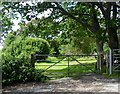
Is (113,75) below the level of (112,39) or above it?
below

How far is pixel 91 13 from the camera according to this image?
1362 centimetres

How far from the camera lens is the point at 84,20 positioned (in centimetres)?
1455

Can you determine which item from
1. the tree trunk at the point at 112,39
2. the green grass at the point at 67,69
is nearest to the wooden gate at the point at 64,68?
the green grass at the point at 67,69

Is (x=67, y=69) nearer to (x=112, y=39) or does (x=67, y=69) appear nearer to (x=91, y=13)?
(x=112, y=39)

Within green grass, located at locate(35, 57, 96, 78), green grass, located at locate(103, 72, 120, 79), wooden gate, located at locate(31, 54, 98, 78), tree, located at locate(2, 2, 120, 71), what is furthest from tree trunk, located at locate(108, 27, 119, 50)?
green grass, located at locate(103, 72, 120, 79)

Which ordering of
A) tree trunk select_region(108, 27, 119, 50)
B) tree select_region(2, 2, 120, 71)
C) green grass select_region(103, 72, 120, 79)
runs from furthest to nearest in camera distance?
1. tree trunk select_region(108, 27, 119, 50)
2. tree select_region(2, 2, 120, 71)
3. green grass select_region(103, 72, 120, 79)

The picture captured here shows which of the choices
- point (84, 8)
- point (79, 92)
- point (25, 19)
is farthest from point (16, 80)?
point (84, 8)

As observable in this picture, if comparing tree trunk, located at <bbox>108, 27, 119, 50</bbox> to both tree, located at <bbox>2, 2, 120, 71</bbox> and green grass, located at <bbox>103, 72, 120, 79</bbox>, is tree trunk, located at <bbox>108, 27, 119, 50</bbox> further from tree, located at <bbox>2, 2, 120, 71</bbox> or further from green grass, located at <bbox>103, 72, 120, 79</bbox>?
green grass, located at <bbox>103, 72, 120, 79</bbox>

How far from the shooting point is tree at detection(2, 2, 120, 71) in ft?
39.4

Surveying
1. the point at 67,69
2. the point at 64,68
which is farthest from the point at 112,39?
the point at 64,68

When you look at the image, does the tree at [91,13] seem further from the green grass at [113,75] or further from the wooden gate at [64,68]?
the wooden gate at [64,68]

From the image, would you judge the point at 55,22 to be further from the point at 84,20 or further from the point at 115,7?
the point at 115,7

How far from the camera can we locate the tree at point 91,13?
39.4 ft

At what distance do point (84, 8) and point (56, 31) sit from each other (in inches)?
84.2
